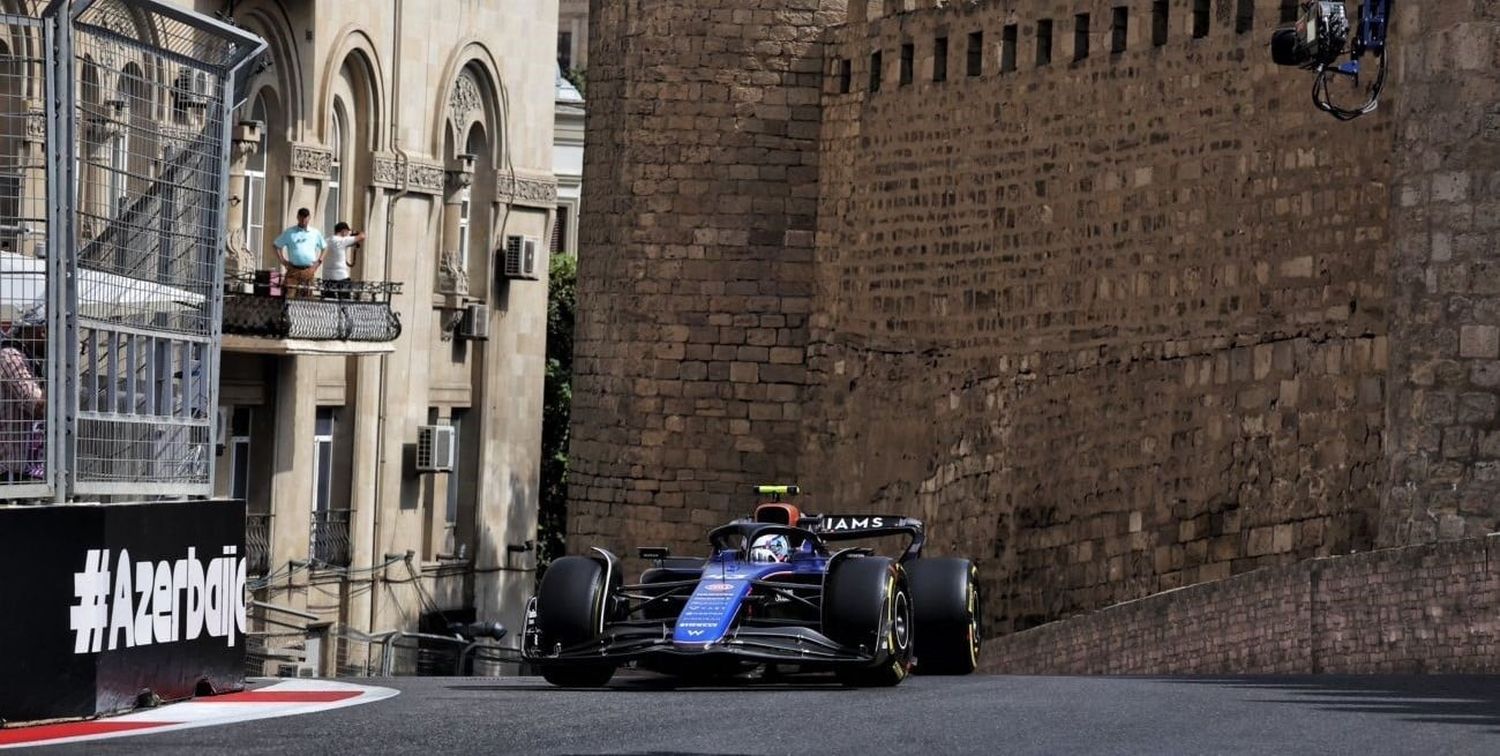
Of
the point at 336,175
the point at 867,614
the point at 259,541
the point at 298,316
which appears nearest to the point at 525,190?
the point at 336,175

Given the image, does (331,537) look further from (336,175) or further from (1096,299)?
(1096,299)

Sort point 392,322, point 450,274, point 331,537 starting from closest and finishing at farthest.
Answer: point 392,322 → point 331,537 → point 450,274

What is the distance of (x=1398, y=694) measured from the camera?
47.4ft

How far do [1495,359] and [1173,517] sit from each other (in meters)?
4.05

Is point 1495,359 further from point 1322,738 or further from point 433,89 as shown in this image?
point 433,89

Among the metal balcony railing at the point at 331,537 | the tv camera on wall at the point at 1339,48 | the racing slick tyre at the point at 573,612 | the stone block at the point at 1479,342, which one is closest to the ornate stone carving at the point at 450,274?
the metal balcony railing at the point at 331,537

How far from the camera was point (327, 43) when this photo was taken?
2978 centimetres

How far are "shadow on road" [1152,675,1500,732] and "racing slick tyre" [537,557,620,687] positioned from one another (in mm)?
2733

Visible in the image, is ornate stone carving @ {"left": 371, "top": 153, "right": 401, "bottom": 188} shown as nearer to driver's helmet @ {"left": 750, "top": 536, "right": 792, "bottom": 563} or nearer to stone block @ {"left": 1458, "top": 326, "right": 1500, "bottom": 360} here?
stone block @ {"left": 1458, "top": 326, "right": 1500, "bottom": 360}

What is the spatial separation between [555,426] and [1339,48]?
26741 millimetres

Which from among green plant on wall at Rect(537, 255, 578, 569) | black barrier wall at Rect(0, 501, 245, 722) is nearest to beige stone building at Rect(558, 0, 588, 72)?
green plant on wall at Rect(537, 255, 578, 569)

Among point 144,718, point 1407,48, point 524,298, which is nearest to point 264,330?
point 524,298

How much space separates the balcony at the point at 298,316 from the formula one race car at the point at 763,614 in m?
12.6

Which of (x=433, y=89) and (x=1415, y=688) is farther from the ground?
(x=433, y=89)
